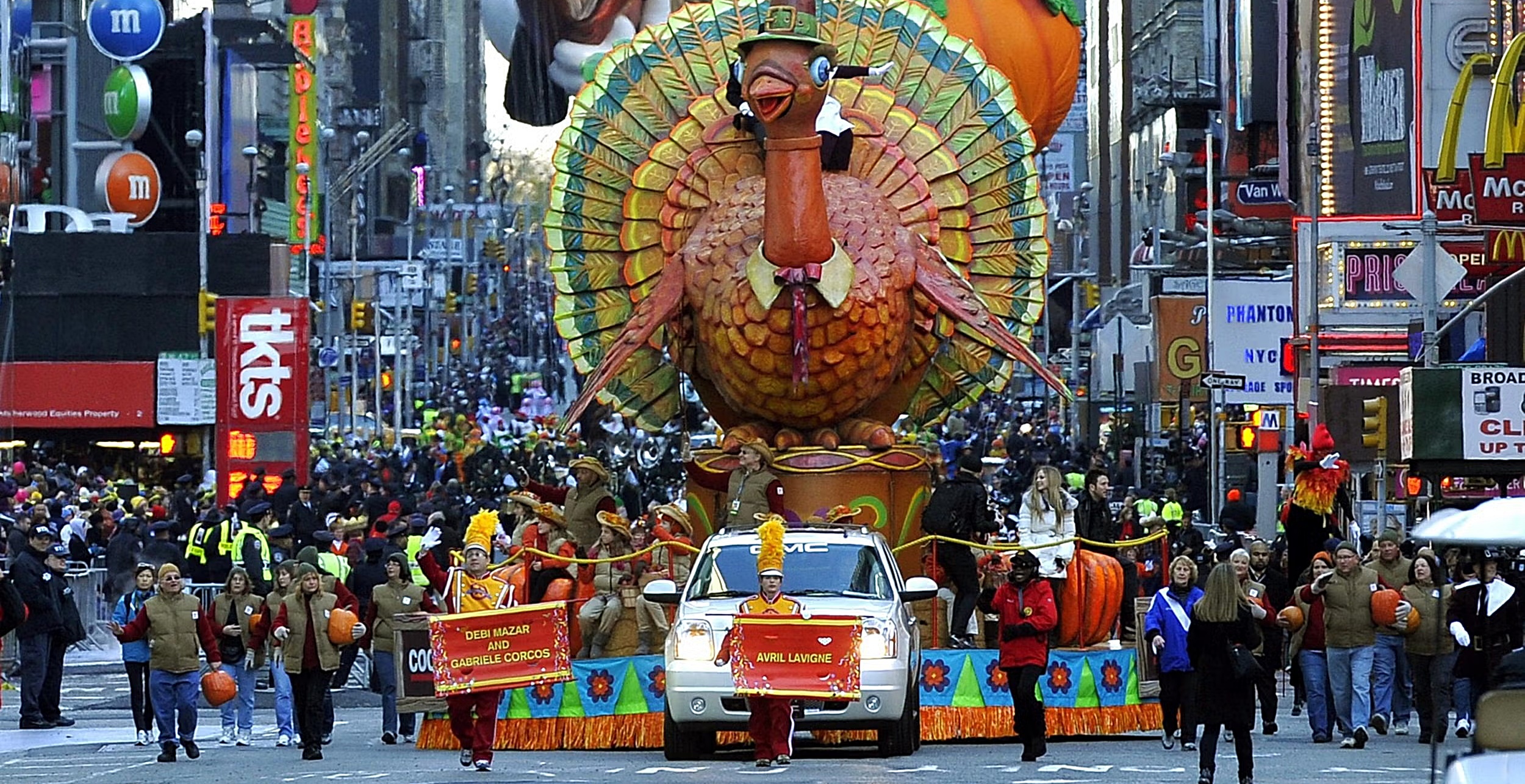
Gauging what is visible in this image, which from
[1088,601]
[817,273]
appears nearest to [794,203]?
[817,273]

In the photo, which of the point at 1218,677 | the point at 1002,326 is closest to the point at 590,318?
the point at 1002,326

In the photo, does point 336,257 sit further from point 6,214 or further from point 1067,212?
point 6,214

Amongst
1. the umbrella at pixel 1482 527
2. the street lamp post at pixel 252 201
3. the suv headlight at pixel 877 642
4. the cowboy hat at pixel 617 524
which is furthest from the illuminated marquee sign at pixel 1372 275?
the street lamp post at pixel 252 201

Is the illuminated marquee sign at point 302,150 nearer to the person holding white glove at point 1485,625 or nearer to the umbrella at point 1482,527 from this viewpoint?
the person holding white glove at point 1485,625

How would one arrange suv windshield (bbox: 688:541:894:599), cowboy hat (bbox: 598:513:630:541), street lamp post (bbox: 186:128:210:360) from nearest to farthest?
suv windshield (bbox: 688:541:894:599)
cowboy hat (bbox: 598:513:630:541)
street lamp post (bbox: 186:128:210:360)

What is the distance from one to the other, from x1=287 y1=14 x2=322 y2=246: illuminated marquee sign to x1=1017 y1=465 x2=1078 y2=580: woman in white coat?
182 ft

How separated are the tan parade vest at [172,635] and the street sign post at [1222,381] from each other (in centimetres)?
2195

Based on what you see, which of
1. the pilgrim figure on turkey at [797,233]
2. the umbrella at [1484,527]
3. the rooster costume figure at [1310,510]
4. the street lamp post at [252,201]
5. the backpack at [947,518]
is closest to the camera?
the umbrella at [1484,527]

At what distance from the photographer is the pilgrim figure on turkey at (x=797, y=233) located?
24.8m

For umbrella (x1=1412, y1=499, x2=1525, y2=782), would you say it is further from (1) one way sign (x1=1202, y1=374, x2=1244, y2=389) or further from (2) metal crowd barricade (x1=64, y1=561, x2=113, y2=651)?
(1) one way sign (x1=1202, y1=374, x2=1244, y2=389)

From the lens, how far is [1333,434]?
3416 centimetres

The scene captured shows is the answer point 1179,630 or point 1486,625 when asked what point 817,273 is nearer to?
point 1179,630

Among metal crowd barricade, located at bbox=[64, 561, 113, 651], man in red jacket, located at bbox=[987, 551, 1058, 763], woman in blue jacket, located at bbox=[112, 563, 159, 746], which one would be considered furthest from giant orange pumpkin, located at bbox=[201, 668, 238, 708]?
metal crowd barricade, located at bbox=[64, 561, 113, 651]

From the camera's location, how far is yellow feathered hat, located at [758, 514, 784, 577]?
18.9 metres
